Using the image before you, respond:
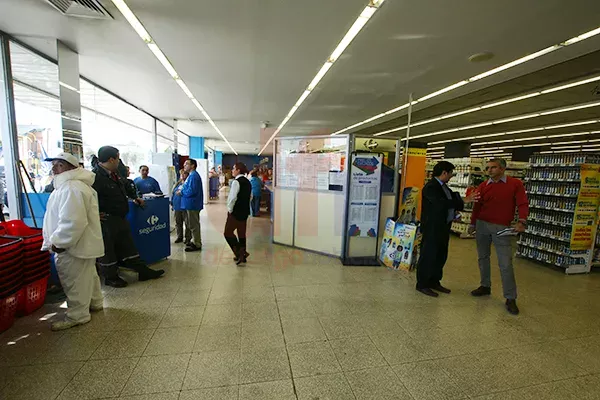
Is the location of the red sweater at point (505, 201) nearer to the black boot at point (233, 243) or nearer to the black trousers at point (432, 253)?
the black trousers at point (432, 253)

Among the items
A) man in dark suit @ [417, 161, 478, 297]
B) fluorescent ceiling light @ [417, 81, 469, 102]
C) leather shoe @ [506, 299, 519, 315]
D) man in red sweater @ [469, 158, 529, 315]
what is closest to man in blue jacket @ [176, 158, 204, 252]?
man in dark suit @ [417, 161, 478, 297]

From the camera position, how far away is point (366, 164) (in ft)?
14.0

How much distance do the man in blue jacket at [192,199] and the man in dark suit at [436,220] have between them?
343 cm

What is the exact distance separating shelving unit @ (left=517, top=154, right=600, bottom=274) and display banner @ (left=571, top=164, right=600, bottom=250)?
54 millimetres

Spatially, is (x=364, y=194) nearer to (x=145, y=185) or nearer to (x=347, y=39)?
(x=347, y=39)

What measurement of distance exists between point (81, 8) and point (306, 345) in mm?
3994

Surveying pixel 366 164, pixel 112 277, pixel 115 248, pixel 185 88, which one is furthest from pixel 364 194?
pixel 185 88

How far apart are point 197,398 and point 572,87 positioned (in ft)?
26.7

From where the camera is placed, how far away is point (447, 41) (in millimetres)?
A: 3398

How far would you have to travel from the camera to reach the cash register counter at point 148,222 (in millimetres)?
3420

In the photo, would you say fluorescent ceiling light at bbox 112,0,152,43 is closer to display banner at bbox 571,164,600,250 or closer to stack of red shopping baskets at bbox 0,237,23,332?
stack of red shopping baskets at bbox 0,237,23,332

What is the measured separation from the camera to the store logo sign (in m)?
4.26

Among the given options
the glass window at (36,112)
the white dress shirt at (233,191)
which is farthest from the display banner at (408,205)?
the glass window at (36,112)

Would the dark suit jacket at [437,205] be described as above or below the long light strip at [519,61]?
below
